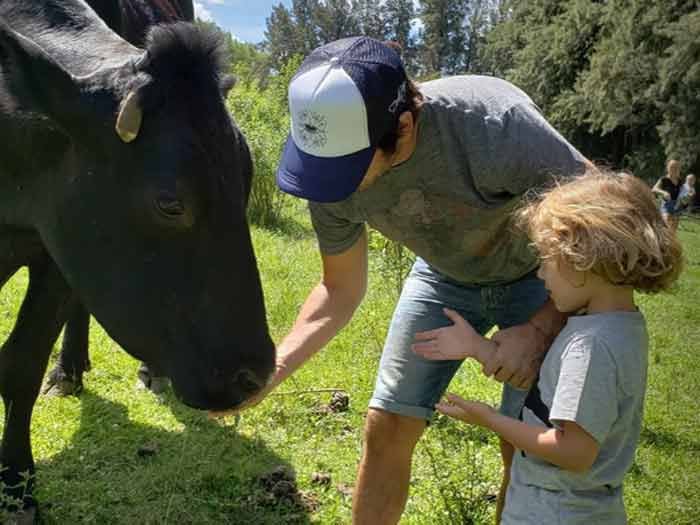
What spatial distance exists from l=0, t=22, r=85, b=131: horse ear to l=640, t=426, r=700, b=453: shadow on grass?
12.4ft

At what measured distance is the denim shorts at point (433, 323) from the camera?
2713 mm

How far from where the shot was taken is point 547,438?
6.40 ft

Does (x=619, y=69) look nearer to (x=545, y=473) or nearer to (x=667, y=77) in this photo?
(x=667, y=77)

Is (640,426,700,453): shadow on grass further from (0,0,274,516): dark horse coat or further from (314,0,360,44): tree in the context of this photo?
(314,0,360,44): tree

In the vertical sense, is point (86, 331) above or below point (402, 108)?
below

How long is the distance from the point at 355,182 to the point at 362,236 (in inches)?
29.8

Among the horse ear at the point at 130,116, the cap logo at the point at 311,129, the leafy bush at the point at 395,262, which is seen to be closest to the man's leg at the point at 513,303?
the cap logo at the point at 311,129

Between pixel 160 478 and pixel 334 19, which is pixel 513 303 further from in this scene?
pixel 334 19

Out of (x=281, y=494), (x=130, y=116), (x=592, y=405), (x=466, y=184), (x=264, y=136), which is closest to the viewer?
(x=592, y=405)

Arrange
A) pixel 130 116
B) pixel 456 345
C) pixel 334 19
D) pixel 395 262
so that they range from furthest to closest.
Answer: pixel 334 19 < pixel 395 262 < pixel 130 116 < pixel 456 345

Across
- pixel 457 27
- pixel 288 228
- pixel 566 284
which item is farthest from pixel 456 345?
pixel 457 27

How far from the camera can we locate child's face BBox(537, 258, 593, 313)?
2025mm

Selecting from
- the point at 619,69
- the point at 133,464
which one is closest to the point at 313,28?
the point at 619,69

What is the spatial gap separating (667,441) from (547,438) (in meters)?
3.15
